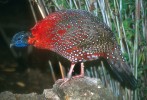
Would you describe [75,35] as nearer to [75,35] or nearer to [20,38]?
[75,35]

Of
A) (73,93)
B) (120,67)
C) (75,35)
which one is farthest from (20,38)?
(120,67)

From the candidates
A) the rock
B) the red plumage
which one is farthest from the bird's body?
the rock

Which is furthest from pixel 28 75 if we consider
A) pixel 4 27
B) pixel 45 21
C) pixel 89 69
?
pixel 45 21

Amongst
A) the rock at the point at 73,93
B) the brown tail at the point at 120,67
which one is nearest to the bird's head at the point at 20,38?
the rock at the point at 73,93

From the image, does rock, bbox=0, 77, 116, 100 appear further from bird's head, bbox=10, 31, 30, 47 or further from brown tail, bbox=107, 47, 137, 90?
bird's head, bbox=10, 31, 30, 47

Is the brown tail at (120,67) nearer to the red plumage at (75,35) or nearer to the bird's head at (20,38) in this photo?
the red plumage at (75,35)

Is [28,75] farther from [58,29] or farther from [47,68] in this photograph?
[58,29]

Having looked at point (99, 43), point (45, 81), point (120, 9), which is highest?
point (120, 9)
